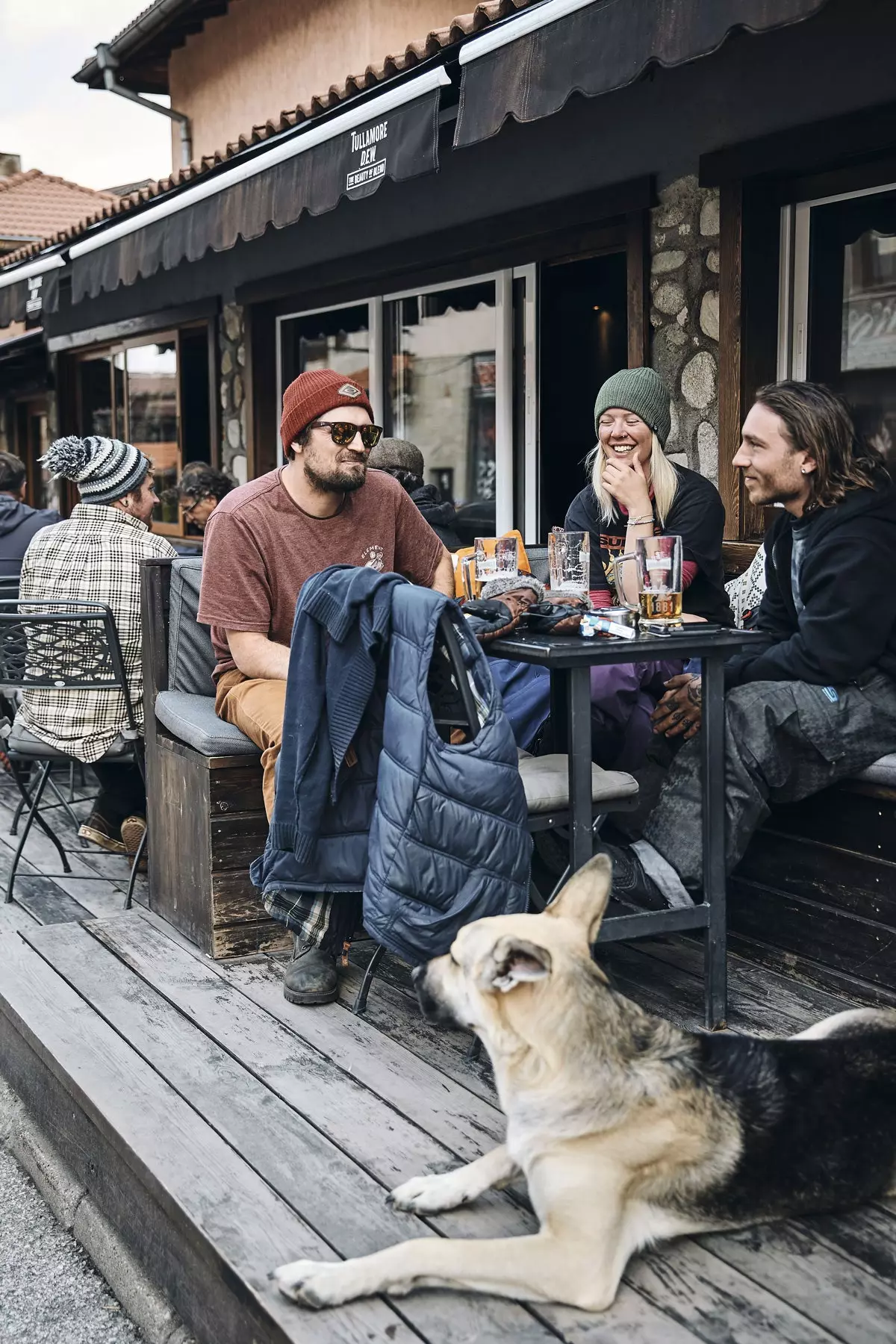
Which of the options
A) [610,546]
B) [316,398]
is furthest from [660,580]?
[316,398]

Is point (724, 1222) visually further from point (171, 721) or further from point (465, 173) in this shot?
point (465, 173)

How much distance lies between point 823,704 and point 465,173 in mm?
4089

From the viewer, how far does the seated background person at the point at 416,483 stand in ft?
17.2

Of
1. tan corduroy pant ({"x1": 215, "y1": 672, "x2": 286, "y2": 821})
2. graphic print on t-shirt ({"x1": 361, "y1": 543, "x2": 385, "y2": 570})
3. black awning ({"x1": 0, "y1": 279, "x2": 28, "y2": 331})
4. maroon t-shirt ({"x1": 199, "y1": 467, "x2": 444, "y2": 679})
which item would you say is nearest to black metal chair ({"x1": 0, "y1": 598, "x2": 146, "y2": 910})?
maroon t-shirt ({"x1": 199, "y1": 467, "x2": 444, "y2": 679})

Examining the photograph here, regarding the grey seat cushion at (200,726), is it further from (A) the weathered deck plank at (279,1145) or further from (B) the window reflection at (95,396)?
(B) the window reflection at (95,396)

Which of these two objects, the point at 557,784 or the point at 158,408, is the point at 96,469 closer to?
the point at 557,784

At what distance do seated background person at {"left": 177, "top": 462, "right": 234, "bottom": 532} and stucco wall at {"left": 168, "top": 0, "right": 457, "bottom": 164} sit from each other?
383 centimetres

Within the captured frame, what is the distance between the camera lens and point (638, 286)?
564cm

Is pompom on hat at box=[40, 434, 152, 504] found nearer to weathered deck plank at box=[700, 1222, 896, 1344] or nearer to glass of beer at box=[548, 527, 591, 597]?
glass of beer at box=[548, 527, 591, 597]

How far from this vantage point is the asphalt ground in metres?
2.61

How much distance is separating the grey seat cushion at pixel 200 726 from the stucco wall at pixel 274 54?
690 cm

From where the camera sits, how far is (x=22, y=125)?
31750mm

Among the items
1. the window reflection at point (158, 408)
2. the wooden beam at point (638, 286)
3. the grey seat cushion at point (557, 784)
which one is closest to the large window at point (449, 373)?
the wooden beam at point (638, 286)

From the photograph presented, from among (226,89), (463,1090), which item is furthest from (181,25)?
(463,1090)
